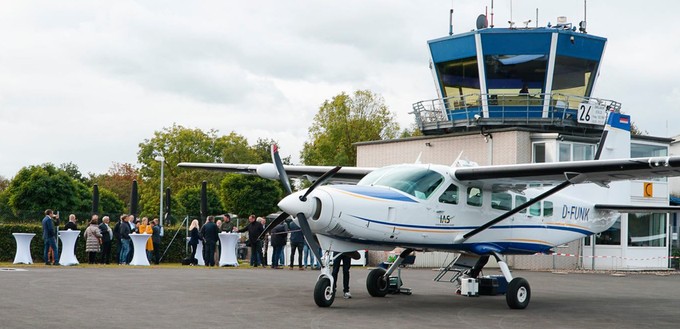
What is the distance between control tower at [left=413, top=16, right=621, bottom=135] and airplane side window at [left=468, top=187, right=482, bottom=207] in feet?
52.4

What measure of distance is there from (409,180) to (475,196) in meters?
1.86

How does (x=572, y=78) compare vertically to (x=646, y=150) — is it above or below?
above

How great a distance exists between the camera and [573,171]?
49.7 ft

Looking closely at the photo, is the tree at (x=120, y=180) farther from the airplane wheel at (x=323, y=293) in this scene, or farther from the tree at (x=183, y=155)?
the airplane wheel at (x=323, y=293)

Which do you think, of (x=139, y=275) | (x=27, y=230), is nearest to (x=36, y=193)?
(x=27, y=230)

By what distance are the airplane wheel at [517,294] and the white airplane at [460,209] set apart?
0.02 metres

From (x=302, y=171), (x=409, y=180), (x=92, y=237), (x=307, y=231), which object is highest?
(x=302, y=171)

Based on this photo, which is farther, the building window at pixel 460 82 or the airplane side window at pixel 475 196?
the building window at pixel 460 82

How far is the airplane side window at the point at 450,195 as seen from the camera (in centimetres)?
1570

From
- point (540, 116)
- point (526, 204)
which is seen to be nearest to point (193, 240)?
point (540, 116)

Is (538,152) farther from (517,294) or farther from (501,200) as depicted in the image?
(517,294)

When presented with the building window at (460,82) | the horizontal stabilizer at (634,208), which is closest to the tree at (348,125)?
the building window at (460,82)

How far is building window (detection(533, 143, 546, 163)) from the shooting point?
3091cm

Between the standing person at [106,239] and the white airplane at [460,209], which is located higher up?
the white airplane at [460,209]
